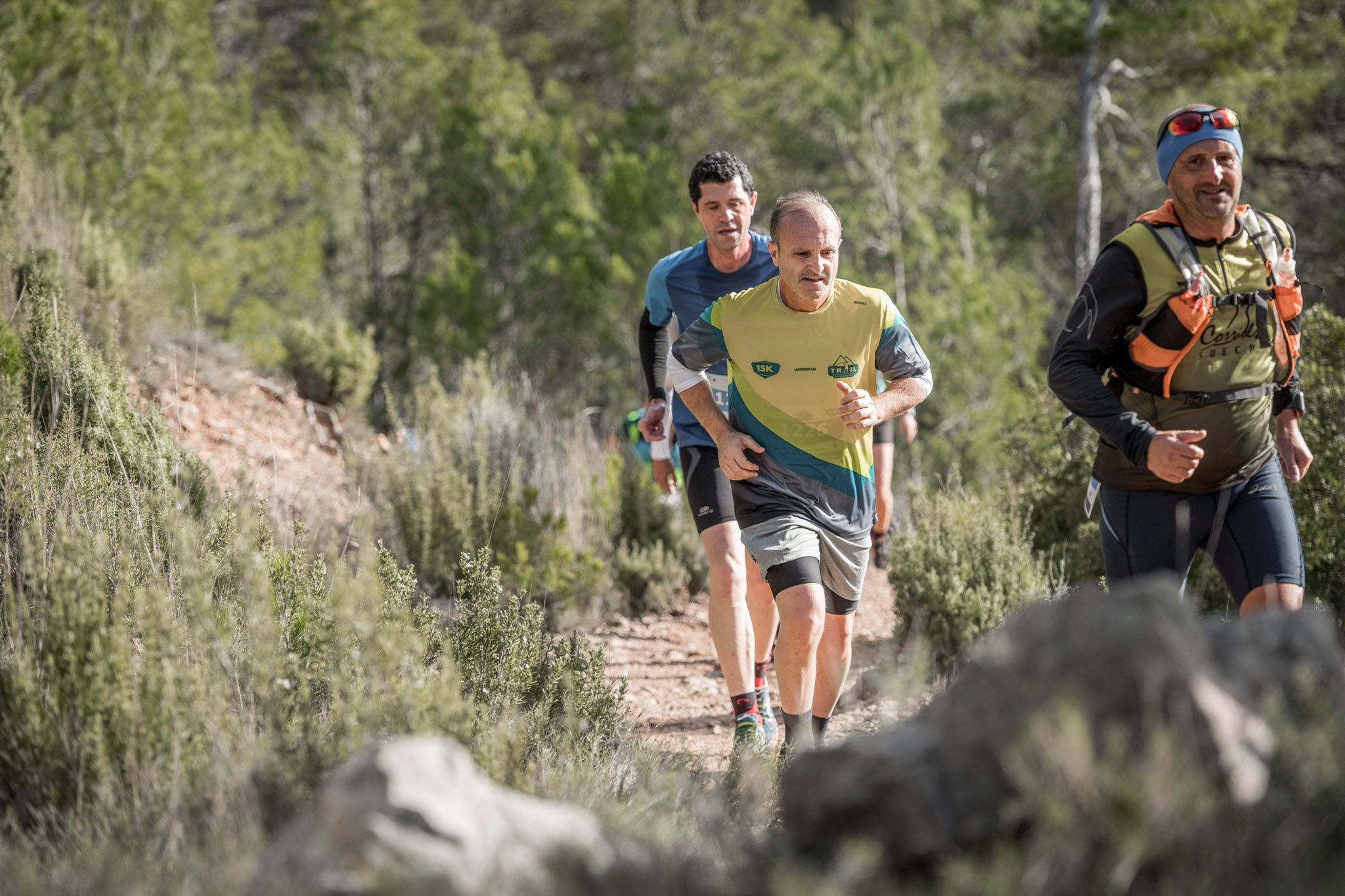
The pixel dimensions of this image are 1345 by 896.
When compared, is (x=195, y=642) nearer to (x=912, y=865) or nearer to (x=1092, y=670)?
(x=912, y=865)

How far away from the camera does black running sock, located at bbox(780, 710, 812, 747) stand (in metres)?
2.95

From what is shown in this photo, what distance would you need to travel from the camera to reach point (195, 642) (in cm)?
247

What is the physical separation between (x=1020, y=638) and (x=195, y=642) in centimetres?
185

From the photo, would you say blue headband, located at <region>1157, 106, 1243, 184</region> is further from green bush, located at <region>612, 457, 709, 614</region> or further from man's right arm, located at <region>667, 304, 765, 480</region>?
green bush, located at <region>612, 457, 709, 614</region>

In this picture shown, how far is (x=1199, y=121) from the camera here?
286 centimetres

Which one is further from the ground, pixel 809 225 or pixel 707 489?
pixel 809 225

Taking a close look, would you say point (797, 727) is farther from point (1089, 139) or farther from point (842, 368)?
point (1089, 139)

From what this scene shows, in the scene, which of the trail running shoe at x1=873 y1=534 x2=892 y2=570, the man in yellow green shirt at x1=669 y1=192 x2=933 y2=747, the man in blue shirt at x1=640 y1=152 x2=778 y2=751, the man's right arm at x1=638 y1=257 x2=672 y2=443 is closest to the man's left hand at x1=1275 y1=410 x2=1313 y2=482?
the man in yellow green shirt at x1=669 y1=192 x2=933 y2=747

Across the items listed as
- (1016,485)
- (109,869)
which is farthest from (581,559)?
(109,869)

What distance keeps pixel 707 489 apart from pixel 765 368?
686 millimetres

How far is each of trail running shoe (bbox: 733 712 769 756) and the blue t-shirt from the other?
0.95m

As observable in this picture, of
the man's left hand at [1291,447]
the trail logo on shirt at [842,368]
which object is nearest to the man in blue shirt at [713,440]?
the trail logo on shirt at [842,368]

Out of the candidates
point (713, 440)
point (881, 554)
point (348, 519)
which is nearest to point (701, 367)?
point (713, 440)

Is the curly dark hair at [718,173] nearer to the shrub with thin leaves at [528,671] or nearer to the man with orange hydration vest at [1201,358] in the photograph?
the man with orange hydration vest at [1201,358]
